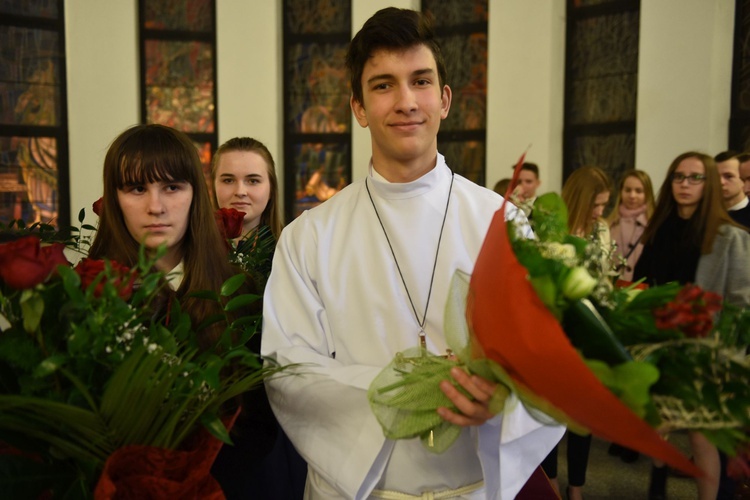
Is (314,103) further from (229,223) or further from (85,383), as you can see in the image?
(85,383)

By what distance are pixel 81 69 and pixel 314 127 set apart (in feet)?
9.71

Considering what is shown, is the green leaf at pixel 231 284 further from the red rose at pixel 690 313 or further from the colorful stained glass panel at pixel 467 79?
the colorful stained glass panel at pixel 467 79

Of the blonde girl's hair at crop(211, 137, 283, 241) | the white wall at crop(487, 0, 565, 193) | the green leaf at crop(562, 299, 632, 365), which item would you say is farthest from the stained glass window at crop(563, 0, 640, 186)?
the green leaf at crop(562, 299, 632, 365)

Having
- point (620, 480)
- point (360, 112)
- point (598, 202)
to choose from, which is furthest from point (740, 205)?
point (360, 112)

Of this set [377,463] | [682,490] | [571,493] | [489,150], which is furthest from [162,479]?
[489,150]

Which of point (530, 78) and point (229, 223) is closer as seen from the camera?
point (229, 223)

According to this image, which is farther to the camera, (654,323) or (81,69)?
(81,69)

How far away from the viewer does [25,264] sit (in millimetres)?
1148

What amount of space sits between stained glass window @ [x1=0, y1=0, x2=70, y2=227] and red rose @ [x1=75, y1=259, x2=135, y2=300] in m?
8.23

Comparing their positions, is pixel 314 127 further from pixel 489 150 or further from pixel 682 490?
pixel 682 490

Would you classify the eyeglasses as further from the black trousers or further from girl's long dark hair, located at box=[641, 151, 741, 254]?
the black trousers

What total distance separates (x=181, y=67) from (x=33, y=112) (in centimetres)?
189

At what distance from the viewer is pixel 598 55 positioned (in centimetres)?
823

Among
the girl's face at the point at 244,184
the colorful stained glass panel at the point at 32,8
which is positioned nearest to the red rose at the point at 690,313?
the girl's face at the point at 244,184
